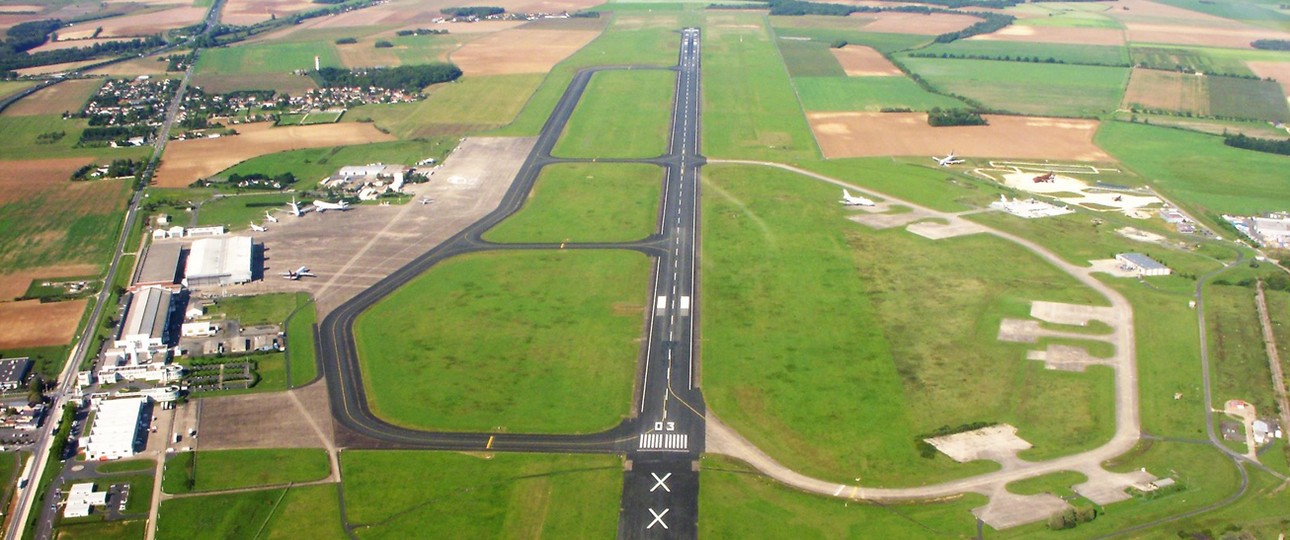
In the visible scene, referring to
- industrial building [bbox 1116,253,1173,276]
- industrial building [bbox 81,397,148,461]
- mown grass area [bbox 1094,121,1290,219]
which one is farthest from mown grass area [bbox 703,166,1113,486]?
industrial building [bbox 81,397,148,461]

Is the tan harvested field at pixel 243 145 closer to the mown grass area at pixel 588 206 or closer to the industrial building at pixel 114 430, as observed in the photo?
the mown grass area at pixel 588 206

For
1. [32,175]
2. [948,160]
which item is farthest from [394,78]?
[948,160]

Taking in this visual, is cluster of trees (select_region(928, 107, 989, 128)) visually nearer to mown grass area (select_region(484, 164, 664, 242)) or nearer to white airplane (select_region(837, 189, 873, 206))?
white airplane (select_region(837, 189, 873, 206))

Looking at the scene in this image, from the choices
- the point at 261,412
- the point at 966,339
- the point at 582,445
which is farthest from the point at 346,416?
the point at 966,339

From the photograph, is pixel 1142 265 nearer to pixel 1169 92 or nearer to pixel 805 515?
pixel 805 515

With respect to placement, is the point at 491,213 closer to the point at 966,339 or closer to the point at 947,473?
the point at 966,339

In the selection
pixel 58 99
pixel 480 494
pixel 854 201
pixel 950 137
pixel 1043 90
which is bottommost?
pixel 480 494
